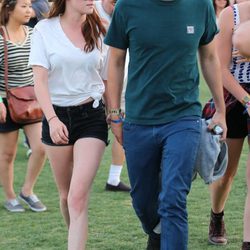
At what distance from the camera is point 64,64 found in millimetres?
5324

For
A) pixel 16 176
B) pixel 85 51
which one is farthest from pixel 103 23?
pixel 16 176

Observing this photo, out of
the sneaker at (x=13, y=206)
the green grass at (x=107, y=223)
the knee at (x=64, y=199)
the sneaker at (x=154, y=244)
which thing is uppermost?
the knee at (x=64, y=199)

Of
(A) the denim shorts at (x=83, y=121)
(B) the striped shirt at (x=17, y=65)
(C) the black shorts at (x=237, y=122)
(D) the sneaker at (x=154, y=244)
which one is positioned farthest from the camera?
(B) the striped shirt at (x=17, y=65)

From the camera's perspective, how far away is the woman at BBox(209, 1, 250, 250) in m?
5.42

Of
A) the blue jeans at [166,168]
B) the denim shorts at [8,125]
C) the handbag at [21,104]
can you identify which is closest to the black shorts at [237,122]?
the blue jeans at [166,168]

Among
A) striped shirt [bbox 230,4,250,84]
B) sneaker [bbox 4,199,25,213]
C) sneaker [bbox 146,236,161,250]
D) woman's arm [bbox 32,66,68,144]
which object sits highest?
striped shirt [bbox 230,4,250,84]

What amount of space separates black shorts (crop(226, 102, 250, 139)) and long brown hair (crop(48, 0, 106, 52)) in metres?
1.06

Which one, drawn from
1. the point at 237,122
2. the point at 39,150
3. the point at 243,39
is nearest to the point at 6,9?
the point at 39,150

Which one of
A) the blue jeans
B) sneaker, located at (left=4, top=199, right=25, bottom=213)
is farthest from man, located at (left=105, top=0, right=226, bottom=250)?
sneaker, located at (left=4, top=199, right=25, bottom=213)

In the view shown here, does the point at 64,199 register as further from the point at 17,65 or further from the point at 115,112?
the point at 17,65

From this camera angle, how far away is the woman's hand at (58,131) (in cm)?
514

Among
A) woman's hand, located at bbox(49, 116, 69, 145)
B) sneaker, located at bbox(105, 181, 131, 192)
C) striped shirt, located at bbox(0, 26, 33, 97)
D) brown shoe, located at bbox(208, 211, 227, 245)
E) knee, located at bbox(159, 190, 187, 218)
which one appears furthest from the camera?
sneaker, located at bbox(105, 181, 131, 192)

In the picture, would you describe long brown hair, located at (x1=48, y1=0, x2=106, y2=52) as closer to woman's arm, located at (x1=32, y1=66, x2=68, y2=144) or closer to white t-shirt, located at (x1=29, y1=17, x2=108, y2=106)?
white t-shirt, located at (x1=29, y1=17, x2=108, y2=106)

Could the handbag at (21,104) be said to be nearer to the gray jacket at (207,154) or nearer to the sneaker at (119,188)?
the sneaker at (119,188)
